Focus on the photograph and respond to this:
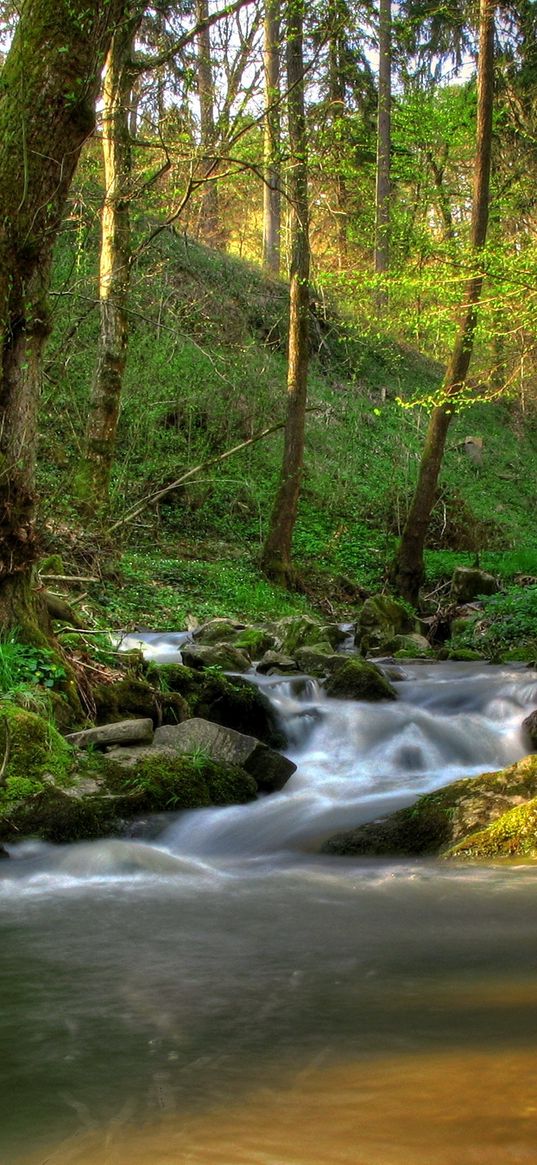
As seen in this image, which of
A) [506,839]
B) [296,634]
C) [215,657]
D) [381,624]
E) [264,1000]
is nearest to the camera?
[264,1000]

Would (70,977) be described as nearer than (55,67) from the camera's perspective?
Yes

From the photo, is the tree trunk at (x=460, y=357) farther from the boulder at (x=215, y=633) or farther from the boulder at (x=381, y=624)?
the boulder at (x=215, y=633)

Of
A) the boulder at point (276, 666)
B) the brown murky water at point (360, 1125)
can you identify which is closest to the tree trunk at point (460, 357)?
the boulder at point (276, 666)

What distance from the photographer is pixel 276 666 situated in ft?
33.7

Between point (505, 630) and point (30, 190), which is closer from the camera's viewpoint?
point (30, 190)

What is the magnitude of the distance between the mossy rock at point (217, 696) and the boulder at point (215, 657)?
3.15 feet

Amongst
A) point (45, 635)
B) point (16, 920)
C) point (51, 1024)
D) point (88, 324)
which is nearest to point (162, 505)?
point (88, 324)

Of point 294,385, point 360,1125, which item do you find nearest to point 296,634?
point 294,385

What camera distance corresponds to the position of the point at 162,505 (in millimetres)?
17328

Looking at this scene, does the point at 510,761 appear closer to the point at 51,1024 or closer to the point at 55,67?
the point at 51,1024

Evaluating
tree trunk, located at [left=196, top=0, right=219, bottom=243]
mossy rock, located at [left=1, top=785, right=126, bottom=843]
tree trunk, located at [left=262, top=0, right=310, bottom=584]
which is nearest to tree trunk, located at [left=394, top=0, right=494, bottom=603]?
tree trunk, located at [left=262, top=0, right=310, bottom=584]

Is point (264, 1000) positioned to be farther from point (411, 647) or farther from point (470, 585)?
point (470, 585)

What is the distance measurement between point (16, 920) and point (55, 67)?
17.4 ft

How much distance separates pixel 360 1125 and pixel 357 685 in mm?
7367
